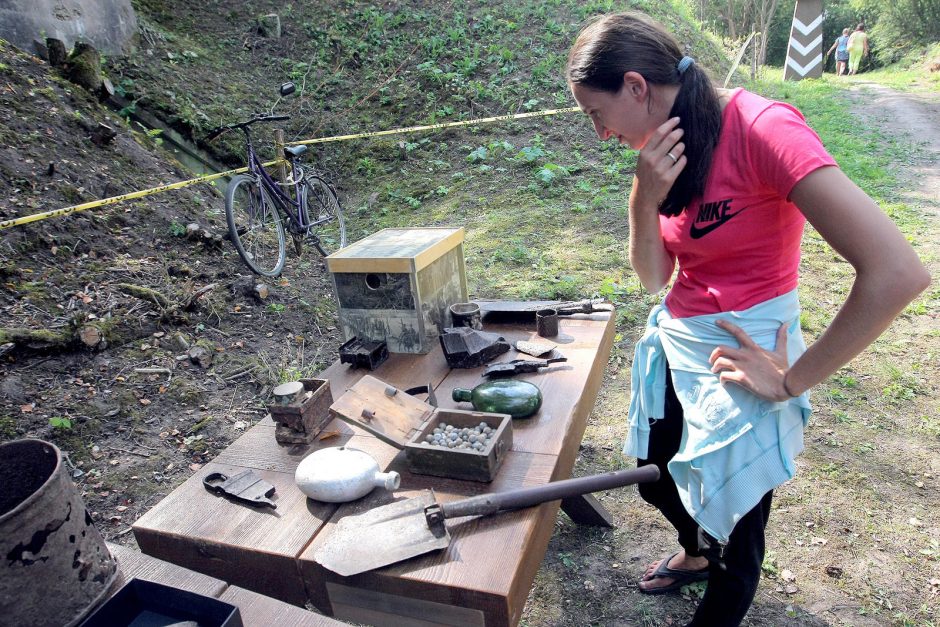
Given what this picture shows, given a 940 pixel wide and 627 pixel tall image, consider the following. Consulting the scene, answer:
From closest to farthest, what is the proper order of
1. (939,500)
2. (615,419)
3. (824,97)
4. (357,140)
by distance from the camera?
(939,500)
(615,419)
(357,140)
(824,97)

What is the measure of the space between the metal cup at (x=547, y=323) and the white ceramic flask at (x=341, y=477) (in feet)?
3.34

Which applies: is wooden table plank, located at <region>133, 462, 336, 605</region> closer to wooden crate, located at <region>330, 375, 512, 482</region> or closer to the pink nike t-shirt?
wooden crate, located at <region>330, 375, 512, 482</region>

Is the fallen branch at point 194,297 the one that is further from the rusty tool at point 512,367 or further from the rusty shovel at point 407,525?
the rusty shovel at point 407,525

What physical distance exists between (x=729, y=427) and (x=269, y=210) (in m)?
4.89

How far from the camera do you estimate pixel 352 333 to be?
2.43 metres

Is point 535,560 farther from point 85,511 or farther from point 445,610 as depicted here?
point 85,511

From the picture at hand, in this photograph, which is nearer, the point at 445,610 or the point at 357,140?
the point at 445,610

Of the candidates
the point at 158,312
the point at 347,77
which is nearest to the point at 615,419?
the point at 158,312

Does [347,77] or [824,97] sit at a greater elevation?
[347,77]

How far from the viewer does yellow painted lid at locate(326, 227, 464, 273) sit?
221 centimetres

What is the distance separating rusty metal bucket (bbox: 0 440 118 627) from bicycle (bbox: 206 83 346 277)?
3.86 m

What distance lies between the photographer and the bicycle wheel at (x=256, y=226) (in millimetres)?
4910

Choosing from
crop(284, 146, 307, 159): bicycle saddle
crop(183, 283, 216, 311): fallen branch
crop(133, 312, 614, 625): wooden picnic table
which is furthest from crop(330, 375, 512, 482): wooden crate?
crop(284, 146, 307, 159): bicycle saddle

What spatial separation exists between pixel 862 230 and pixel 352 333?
1812mm
